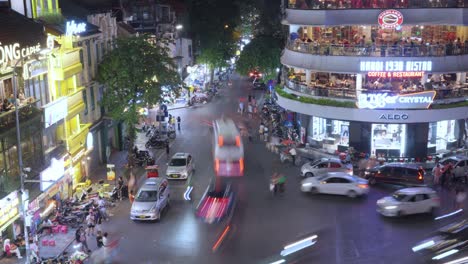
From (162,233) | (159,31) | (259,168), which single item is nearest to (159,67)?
(259,168)

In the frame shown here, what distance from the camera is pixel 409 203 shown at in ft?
102

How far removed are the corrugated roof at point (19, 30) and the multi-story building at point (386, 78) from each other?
885 inches

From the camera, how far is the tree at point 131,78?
42844mm

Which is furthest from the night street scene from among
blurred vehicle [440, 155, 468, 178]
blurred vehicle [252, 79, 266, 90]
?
blurred vehicle [252, 79, 266, 90]

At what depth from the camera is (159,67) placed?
44.3 m

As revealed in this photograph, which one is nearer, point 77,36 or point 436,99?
point 77,36

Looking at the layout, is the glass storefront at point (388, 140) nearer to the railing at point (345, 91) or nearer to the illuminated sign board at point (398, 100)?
the illuminated sign board at point (398, 100)

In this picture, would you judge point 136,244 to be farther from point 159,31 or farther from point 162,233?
point 159,31

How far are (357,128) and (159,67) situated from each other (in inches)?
628

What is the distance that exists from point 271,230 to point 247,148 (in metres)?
19.9

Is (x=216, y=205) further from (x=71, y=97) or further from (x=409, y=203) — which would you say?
(x=71, y=97)

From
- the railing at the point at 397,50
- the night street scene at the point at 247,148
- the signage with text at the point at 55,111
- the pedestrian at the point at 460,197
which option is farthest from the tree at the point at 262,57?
the pedestrian at the point at 460,197

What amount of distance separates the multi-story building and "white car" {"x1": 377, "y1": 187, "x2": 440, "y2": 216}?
1189 cm

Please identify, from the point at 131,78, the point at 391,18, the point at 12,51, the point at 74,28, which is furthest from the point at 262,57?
the point at 12,51
